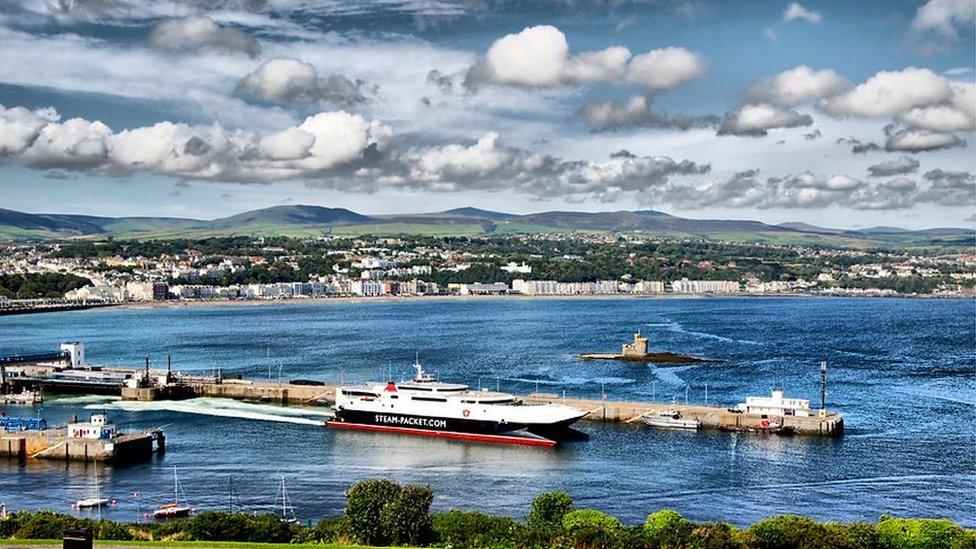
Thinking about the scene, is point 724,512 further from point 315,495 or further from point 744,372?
point 744,372

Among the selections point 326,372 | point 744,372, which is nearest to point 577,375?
point 744,372

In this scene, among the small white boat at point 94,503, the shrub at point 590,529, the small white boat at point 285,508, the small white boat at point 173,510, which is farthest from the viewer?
the small white boat at point 94,503

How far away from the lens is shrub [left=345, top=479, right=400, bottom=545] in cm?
2570

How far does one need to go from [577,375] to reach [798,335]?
4187 cm

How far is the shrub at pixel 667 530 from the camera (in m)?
25.3

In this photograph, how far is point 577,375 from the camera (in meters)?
71.8

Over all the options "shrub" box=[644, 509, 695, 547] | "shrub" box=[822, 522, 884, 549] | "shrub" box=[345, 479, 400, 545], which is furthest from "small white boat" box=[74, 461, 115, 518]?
"shrub" box=[822, 522, 884, 549]

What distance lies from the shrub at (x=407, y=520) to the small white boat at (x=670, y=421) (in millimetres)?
25876

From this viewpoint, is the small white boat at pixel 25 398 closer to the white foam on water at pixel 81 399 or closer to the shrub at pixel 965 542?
the white foam on water at pixel 81 399

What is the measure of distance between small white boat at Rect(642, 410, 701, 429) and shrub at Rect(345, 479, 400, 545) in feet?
84.2

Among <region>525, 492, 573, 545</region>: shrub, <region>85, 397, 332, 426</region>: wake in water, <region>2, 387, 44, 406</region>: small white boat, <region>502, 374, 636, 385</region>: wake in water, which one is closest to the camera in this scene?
<region>525, 492, 573, 545</region>: shrub

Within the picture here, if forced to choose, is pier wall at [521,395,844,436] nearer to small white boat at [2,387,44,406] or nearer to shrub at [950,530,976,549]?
shrub at [950,530,976,549]

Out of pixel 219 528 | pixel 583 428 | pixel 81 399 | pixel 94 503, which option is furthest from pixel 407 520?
pixel 81 399

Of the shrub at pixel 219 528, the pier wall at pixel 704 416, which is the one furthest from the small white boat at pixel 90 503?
the pier wall at pixel 704 416
